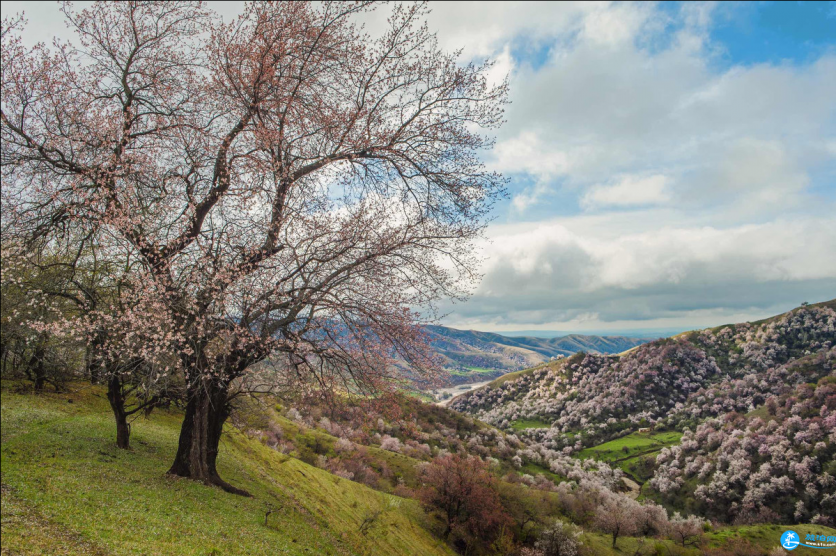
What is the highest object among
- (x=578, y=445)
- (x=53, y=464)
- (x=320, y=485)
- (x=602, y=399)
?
(x=53, y=464)

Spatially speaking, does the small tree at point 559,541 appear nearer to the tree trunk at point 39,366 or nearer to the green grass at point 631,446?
the tree trunk at point 39,366

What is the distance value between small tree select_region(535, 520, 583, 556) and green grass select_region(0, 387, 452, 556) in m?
28.4

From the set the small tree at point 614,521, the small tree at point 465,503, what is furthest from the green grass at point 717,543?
the small tree at point 465,503

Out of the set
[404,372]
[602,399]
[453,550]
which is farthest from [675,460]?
[404,372]

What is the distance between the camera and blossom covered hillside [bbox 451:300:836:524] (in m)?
92.7

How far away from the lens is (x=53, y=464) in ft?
35.3

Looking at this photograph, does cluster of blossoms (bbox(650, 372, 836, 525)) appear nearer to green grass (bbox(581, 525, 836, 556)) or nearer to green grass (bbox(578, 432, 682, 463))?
green grass (bbox(578, 432, 682, 463))

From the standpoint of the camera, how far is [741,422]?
415 ft

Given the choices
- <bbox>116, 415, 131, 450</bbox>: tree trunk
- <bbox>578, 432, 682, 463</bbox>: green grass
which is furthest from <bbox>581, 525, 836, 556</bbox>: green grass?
<bbox>578, 432, 682, 463</bbox>: green grass

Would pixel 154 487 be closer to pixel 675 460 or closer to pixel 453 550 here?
pixel 453 550

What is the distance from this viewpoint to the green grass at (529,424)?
18762cm

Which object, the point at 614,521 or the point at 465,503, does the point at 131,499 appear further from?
the point at 614,521

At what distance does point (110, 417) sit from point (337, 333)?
56.8ft

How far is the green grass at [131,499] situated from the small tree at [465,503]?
19.0 meters
